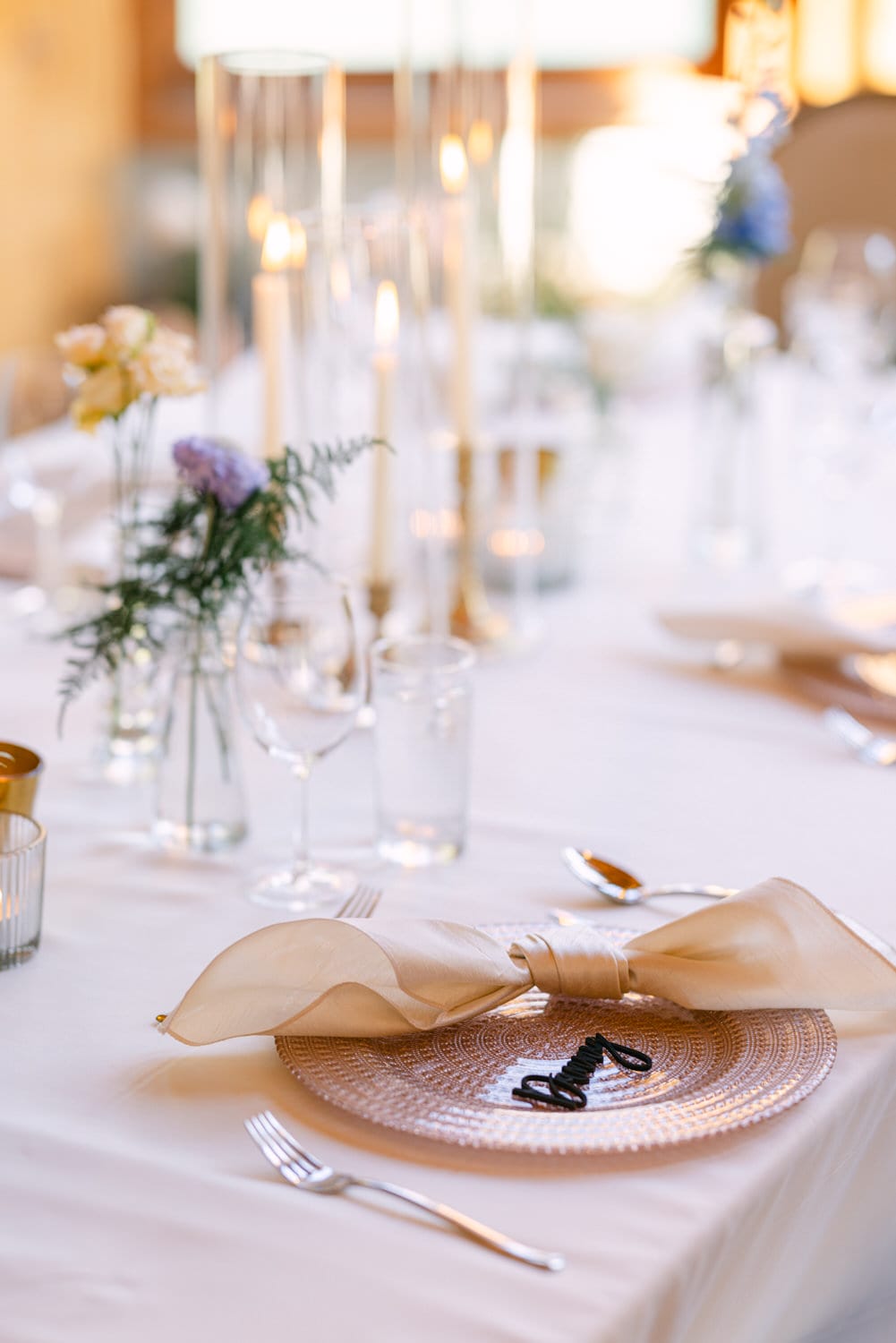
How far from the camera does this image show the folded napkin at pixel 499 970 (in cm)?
70

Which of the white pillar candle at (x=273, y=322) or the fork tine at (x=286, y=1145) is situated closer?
the fork tine at (x=286, y=1145)

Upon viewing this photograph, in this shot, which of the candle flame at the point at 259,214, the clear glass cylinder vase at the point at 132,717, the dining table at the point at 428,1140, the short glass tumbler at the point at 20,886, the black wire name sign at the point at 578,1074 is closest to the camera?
the dining table at the point at 428,1140

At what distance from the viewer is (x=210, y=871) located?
0.94 metres

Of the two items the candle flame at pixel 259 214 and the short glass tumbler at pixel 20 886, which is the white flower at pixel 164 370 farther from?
the candle flame at pixel 259 214

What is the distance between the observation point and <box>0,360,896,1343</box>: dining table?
56cm

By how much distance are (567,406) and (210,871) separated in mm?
994

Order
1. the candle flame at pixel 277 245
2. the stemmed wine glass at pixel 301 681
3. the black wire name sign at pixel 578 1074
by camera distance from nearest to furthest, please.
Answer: the black wire name sign at pixel 578 1074
the stemmed wine glass at pixel 301 681
the candle flame at pixel 277 245

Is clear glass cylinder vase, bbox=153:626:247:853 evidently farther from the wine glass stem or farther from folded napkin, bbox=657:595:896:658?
folded napkin, bbox=657:595:896:658

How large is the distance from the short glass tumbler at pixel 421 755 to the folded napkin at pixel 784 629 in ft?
1.35

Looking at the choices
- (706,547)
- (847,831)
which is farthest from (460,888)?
(706,547)

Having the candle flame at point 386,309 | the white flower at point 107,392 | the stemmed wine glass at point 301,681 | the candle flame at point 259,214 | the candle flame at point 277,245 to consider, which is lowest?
the stemmed wine glass at point 301,681

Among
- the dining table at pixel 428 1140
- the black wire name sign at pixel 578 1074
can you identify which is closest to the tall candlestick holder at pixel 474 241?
the dining table at pixel 428 1140

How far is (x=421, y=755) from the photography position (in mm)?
944

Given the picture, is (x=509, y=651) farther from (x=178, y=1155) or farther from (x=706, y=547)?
(x=178, y=1155)
